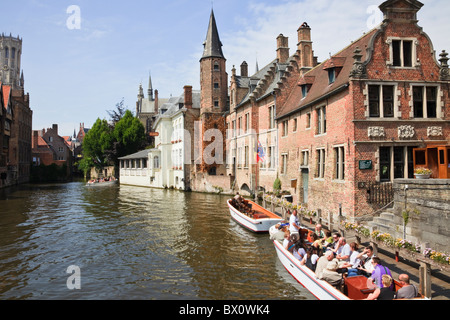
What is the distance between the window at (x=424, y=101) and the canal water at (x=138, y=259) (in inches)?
392

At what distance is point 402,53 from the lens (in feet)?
56.6

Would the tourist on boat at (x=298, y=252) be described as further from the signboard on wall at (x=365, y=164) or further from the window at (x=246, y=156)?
the window at (x=246, y=156)

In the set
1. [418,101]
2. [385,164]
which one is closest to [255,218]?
[385,164]

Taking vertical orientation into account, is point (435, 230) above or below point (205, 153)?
below

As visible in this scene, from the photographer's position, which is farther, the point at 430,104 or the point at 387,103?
the point at 430,104

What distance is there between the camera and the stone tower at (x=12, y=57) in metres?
121

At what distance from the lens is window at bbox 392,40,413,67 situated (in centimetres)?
1725

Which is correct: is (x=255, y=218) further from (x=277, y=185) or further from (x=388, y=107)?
(x=388, y=107)

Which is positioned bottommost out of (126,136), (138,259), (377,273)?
(138,259)

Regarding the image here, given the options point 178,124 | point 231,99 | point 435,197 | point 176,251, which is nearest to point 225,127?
point 231,99

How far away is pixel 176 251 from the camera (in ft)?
48.6

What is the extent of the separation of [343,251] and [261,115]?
74.2 ft
